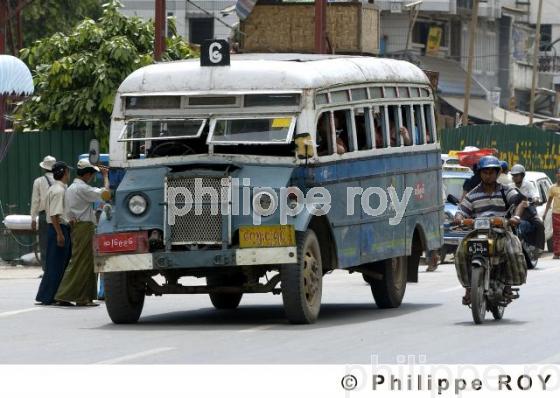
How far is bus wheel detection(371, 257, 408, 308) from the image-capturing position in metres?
19.5

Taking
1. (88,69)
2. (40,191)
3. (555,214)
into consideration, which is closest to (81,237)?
(40,191)

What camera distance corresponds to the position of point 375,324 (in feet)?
56.2

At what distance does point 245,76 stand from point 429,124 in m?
4.48

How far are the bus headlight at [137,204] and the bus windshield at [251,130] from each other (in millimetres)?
879

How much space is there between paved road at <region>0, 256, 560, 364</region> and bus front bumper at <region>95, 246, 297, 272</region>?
610mm

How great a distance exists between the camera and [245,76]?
1739 cm

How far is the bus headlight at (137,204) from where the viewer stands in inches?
666

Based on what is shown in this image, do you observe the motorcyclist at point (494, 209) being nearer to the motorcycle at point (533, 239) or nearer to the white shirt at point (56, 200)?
the motorcycle at point (533, 239)

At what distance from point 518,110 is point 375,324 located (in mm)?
64328

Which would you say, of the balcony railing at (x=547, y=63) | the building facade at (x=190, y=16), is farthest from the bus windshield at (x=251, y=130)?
the balcony railing at (x=547, y=63)

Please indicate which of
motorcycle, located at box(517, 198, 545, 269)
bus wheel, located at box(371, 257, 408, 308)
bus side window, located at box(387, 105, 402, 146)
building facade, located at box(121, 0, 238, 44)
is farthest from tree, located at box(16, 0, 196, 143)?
building facade, located at box(121, 0, 238, 44)

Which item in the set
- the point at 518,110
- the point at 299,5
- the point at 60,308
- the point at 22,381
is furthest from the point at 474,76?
the point at 22,381

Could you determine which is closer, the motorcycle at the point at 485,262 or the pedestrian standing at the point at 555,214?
the motorcycle at the point at 485,262

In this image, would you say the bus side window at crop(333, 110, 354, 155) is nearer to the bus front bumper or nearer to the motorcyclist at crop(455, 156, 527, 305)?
A: the motorcyclist at crop(455, 156, 527, 305)
